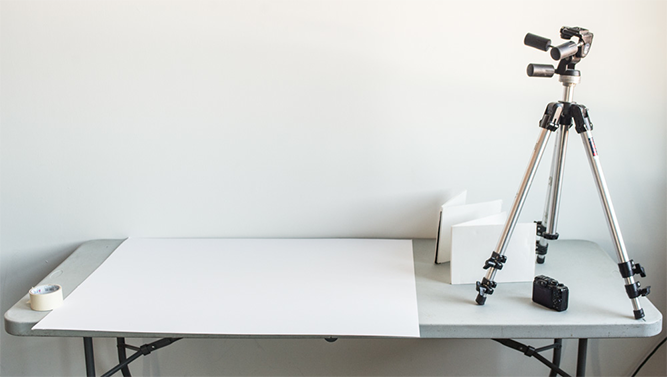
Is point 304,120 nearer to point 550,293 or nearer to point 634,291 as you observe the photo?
point 550,293

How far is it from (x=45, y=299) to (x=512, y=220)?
1211mm

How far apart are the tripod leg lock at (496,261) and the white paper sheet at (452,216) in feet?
0.81

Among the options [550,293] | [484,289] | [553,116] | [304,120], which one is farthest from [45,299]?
[553,116]

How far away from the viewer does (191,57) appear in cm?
189

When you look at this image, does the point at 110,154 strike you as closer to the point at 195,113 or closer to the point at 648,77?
the point at 195,113

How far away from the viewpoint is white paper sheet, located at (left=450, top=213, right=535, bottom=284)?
157cm

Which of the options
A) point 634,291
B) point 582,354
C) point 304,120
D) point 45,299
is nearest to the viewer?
point 634,291

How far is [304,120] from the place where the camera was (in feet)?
6.31

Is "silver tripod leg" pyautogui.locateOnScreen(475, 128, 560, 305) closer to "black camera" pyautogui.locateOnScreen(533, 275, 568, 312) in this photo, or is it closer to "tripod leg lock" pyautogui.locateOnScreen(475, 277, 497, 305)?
"tripod leg lock" pyautogui.locateOnScreen(475, 277, 497, 305)

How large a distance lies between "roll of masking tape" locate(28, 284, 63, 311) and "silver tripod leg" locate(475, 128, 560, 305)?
1.08 m

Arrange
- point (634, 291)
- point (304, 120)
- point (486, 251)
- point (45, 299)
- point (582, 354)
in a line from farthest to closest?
point (304, 120) → point (582, 354) → point (486, 251) → point (45, 299) → point (634, 291)

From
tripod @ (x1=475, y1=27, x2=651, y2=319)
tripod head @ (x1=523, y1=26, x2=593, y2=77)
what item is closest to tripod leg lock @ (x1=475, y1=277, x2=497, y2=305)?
tripod @ (x1=475, y1=27, x2=651, y2=319)

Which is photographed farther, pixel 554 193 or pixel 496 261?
pixel 554 193

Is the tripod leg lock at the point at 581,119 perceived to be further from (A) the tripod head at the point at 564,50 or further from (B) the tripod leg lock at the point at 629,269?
(B) the tripod leg lock at the point at 629,269
